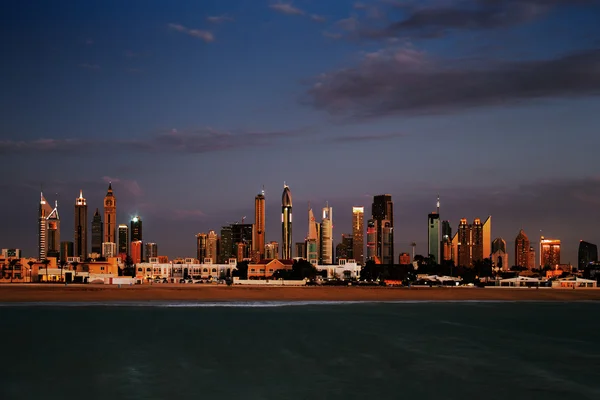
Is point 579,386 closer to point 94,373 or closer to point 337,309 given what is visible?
point 94,373

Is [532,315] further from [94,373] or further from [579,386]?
[94,373]

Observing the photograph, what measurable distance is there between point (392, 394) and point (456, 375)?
27.1 feet

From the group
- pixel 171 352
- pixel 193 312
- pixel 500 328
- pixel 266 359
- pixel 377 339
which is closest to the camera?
pixel 266 359

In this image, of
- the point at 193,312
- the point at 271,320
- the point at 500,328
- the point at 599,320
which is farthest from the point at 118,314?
the point at 599,320

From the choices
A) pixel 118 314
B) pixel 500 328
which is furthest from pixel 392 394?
pixel 118 314

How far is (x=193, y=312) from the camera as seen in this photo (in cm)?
9819

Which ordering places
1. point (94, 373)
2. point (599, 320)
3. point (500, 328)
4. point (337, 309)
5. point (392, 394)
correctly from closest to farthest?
1. point (392, 394)
2. point (94, 373)
3. point (500, 328)
4. point (599, 320)
5. point (337, 309)

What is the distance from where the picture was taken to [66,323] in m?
79.5

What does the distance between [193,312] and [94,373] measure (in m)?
54.3

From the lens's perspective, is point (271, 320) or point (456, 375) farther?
point (271, 320)

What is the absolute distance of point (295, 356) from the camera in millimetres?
52375

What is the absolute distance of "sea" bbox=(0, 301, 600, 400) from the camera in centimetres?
3878

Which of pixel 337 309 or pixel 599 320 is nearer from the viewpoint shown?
pixel 599 320

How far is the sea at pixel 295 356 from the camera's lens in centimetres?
3878
